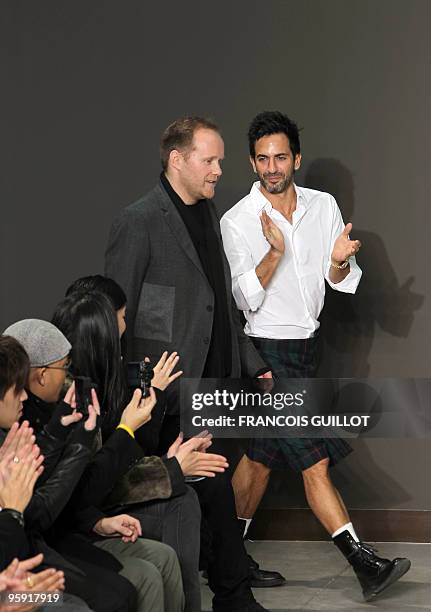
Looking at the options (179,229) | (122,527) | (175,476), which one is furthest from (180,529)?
Result: (179,229)

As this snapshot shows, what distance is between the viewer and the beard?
459 cm

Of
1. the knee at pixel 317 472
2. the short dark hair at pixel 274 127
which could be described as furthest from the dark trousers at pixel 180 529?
the short dark hair at pixel 274 127

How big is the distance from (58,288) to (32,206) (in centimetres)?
34

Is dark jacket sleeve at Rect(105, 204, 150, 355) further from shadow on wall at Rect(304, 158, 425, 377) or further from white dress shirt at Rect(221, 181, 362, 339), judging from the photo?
shadow on wall at Rect(304, 158, 425, 377)

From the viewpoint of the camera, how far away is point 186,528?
3.48 meters

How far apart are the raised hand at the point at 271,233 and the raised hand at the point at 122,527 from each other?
1.49 metres

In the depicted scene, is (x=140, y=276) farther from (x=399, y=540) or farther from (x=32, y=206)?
(x=399, y=540)

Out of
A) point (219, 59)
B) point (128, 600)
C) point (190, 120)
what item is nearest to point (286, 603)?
point (128, 600)

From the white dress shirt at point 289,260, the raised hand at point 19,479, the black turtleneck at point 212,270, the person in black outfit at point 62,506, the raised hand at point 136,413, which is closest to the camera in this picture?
the raised hand at point 19,479

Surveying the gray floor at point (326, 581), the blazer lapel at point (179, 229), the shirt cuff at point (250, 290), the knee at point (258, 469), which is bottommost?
the gray floor at point (326, 581)

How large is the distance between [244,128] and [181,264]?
3.43ft

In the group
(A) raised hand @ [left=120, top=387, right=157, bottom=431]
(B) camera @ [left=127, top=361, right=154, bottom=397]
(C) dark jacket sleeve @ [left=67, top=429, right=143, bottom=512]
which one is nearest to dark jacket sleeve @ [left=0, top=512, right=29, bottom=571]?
(C) dark jacket sleeve @ [left=67, top=429, right=143, bottom=512]

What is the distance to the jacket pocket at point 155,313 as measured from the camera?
410cm

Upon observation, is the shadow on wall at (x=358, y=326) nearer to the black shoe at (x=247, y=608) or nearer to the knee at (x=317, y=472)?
the knee at (x=317, y=472)
